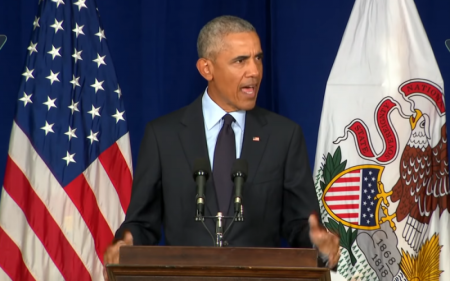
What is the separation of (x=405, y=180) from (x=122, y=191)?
160cm

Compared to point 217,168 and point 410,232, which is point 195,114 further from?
point 410,232

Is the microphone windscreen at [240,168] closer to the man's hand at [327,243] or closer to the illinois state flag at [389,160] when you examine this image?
the man's hand at [327,243]

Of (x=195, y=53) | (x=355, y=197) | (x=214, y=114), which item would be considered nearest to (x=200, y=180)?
(x=214, y=114)

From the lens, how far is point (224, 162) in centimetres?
294

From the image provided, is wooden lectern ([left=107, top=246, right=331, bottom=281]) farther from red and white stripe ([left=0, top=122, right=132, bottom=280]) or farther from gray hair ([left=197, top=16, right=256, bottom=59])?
red and white stripe ([left=0, top=122, right=132, bottom=280])

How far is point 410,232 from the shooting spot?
3.92m

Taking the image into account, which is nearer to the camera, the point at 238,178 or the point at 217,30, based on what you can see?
the point at 238,178

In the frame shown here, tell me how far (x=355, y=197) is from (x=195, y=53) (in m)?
1.32

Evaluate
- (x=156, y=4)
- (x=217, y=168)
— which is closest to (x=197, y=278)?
(x=217, y=168)

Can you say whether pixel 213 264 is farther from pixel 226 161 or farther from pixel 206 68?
pixel 206 68

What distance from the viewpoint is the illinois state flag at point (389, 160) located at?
3930mm

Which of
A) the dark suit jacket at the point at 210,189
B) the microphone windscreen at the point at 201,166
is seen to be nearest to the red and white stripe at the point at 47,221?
the dark suit jacket at the point at 210,189

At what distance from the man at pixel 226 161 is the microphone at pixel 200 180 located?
17.8 inches

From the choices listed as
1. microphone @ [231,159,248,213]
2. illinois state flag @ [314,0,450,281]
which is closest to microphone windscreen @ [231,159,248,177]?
microphone @ [231,159,248,213]
